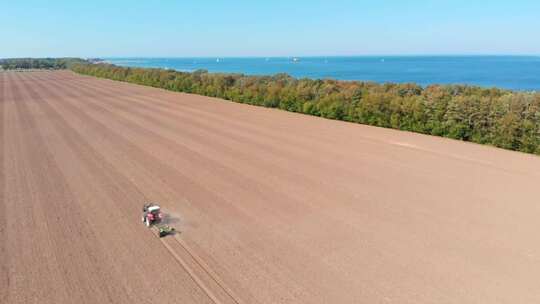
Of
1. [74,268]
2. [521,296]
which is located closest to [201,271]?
[74,268]

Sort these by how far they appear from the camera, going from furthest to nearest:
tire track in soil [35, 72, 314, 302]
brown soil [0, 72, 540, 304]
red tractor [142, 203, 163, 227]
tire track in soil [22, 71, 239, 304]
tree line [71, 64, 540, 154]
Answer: tree line [71, 64, 540, 154] → tire track in soil [35, 72, 314, 302] → red tractor [142, 203, 163, 227] → brown soil [0, 72, 540, 304] → tire track in soil [22, 71, 239, 304]

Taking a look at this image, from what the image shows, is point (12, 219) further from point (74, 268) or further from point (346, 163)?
point (346, 163)

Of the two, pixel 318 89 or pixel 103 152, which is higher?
pixel 318 89

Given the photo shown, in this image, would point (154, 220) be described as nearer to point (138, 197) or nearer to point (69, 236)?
point (69, 236)

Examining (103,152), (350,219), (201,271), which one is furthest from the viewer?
(103,152)

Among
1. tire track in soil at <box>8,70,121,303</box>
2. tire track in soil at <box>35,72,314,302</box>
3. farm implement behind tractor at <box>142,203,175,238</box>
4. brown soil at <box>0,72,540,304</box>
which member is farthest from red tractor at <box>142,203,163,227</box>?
tire track in soil at <box>35,72,314,302</box>

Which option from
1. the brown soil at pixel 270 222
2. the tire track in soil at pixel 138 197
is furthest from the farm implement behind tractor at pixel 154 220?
the tire track in soil at pixel 138 197

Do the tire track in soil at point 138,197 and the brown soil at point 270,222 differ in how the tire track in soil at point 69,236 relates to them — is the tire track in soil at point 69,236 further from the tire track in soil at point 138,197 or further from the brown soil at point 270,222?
the tire track in soil at point 138,197

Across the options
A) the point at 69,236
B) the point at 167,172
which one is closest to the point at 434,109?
the point at 167,172

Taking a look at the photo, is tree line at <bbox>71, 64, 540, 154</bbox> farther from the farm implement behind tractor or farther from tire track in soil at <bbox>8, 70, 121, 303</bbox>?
tire track in soil at <bbox>8, 70, 121, 303</bbox>
